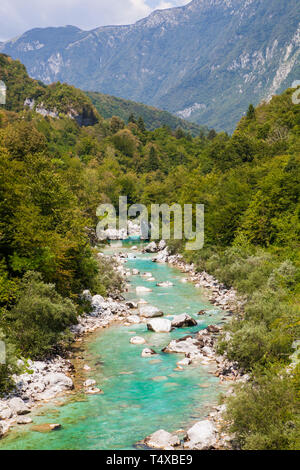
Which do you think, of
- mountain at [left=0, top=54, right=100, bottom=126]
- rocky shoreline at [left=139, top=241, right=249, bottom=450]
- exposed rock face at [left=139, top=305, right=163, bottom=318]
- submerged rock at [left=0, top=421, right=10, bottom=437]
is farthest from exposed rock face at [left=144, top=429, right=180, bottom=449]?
mountain at [left=0, top=54, right=100, bottom=126]

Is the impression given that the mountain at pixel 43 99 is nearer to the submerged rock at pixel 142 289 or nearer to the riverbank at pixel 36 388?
the submerged rock at pixel 142 289

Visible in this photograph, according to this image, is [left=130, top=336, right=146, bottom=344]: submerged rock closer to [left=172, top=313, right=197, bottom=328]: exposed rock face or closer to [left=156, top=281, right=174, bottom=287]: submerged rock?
[left=172, top=313, right=197, bottom=328]: exposed rock face

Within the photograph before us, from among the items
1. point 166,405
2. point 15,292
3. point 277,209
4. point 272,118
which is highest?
point 272,118

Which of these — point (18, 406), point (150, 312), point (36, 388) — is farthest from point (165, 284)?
point (18, 406)

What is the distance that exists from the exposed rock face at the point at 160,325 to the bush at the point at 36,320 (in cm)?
497

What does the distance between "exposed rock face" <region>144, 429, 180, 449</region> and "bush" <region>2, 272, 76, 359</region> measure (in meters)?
7.22

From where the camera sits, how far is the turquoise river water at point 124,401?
13117mm

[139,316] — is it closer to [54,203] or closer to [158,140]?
[54,203]

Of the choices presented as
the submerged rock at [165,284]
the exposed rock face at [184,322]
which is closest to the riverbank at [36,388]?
the exposed rock face at [184,322]

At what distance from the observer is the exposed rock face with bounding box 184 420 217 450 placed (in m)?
12.3

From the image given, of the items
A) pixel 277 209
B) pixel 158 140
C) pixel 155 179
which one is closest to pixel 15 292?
pixel 277 209

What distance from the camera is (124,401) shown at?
621 inches

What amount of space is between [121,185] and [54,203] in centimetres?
5602

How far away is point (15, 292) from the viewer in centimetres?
2025
